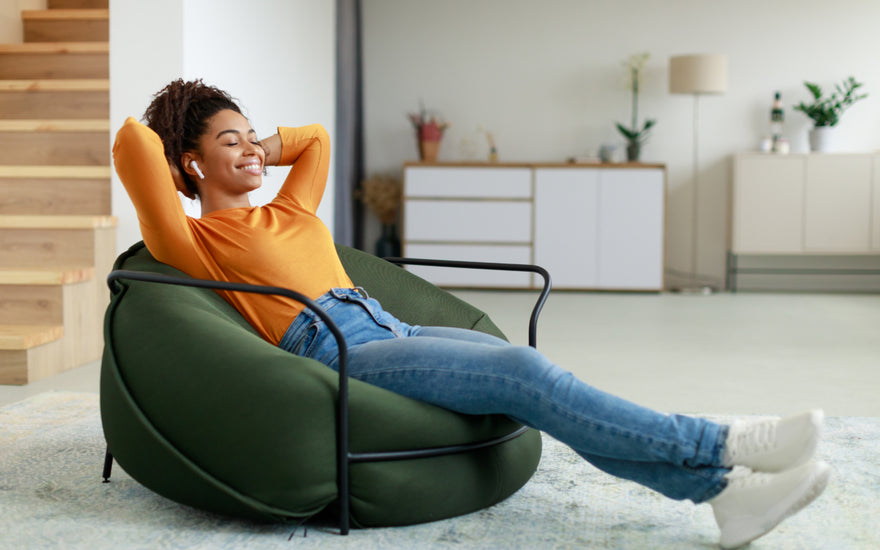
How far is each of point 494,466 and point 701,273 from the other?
5997mm

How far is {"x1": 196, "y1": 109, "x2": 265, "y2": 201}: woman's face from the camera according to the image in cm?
217

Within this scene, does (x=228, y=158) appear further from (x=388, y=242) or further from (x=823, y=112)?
(x=823, y=112)

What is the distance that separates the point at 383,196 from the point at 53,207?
11.4 ft

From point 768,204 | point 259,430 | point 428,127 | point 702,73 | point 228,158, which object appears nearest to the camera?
point 259,430

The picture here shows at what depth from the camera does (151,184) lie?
194cm

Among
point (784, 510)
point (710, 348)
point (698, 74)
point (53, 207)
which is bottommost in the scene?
point (710, 348)

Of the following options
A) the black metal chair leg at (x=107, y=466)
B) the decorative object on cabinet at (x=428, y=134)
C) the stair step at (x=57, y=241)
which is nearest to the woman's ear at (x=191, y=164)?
the black metal chair leg at (x=107, y=466)

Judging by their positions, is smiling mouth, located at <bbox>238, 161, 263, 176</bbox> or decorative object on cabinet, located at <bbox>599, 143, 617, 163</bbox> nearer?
smiling mouth, located at <bbox>238, 161, 263, 176</bbox>

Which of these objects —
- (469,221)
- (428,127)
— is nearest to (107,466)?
(469,221)

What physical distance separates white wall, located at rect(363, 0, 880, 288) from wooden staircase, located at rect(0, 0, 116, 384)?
3029mm

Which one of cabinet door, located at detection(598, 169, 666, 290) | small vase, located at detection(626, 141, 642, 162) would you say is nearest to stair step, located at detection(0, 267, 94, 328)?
cabinet door, located at detection(598, 169, 666, 290)

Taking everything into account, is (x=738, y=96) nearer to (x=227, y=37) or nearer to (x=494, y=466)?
(x=227, y=37)

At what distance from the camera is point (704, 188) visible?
745 cm

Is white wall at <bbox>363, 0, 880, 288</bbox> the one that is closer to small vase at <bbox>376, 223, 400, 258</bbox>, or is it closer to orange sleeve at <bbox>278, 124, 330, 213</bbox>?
small vase at <bbox>376, 223, 400, 258</bbox>
